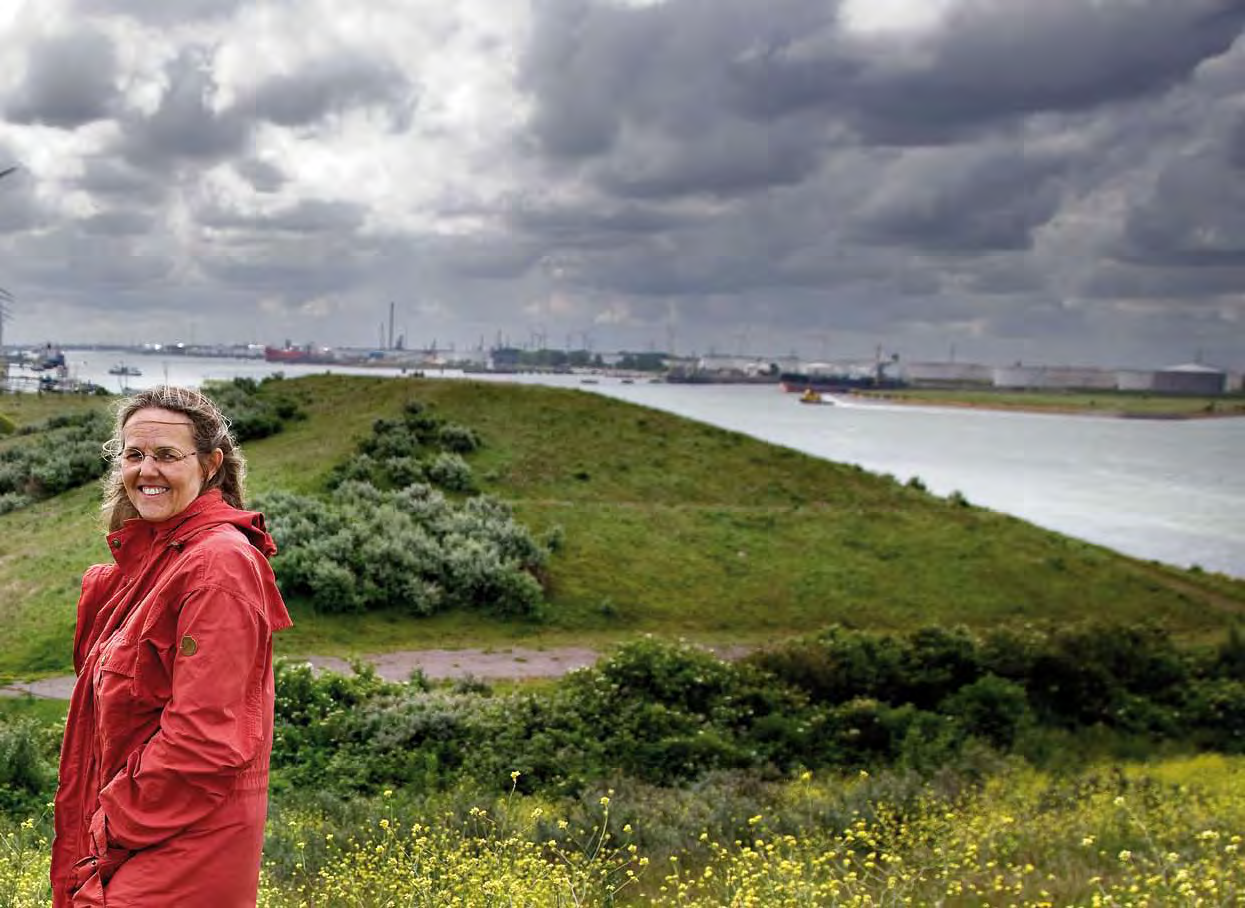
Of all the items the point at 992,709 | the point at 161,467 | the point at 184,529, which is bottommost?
the point at 992,709

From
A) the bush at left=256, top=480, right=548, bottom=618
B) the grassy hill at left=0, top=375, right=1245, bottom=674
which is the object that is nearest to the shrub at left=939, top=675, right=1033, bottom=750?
the grassy hill at left=0, top=375, right=1245, bottom=674

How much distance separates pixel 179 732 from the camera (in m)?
2.91

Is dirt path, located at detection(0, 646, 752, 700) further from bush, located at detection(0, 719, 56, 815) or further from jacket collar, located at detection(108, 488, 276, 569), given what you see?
jacket collar, located at detection(108, 488, 276, 569)

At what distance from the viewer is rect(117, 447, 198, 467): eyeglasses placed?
3.41 m

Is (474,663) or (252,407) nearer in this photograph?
(474,663)

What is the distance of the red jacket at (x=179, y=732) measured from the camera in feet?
9.65

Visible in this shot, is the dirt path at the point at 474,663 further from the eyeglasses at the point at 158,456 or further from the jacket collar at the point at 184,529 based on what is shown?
the eyeglasses at the point at 158,456

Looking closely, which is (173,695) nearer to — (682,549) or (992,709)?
(992,709)

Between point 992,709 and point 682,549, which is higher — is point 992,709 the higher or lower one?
the lower one

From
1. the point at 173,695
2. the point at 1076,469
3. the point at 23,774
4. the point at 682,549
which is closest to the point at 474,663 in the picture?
the point at 682,549

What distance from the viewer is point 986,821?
361 inches

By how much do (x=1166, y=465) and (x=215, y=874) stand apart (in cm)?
4795

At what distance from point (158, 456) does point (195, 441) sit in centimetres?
13

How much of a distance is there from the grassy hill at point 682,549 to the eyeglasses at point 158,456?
14617 mm
